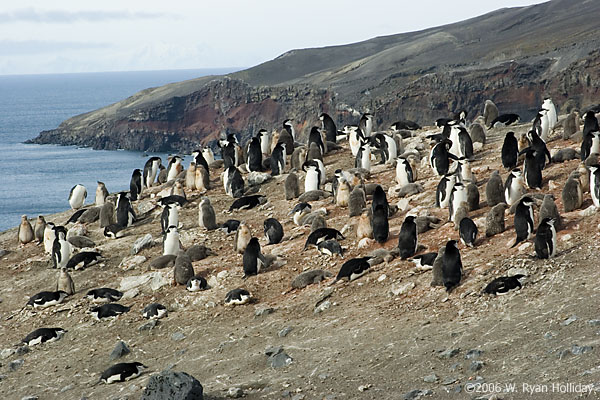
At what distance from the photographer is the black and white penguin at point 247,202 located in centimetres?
2080

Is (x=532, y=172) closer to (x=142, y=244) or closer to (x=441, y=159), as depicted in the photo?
(x=441, y=159)

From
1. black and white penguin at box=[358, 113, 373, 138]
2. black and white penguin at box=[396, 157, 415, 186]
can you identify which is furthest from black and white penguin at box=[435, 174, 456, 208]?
black and white penguin at box=[358, 113, 373, 138]

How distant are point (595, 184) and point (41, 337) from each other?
35.6ft

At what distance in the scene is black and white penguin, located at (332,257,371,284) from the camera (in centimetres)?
1386

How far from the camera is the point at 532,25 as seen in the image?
322 feet

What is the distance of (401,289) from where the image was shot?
1276 cm

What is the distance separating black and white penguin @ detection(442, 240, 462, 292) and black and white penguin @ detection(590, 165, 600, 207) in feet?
11.7

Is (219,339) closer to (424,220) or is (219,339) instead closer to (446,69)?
(424,220)

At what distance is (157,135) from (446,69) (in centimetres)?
4695

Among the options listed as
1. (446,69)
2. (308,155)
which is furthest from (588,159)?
(446,69)

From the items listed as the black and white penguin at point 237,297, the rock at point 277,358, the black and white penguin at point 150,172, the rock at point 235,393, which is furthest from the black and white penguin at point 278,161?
the rock at point 235,393

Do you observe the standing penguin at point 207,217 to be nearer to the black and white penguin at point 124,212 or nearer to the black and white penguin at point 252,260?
the black and white penguin at point 124,212

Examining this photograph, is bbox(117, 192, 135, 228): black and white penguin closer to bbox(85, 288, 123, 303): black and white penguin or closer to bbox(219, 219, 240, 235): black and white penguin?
bbox(219, 219, 240, 235): black and white penguin

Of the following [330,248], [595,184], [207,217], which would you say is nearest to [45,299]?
[207,217]
